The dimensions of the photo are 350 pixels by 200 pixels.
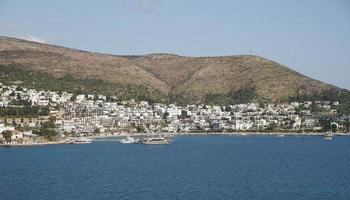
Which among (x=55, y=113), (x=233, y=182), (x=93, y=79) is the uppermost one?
(x=93, y=79)

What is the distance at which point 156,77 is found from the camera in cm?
14525

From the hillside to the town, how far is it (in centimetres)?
720

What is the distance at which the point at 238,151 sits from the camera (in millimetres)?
60594

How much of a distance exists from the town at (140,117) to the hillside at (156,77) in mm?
7201

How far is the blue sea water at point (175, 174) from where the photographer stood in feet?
106

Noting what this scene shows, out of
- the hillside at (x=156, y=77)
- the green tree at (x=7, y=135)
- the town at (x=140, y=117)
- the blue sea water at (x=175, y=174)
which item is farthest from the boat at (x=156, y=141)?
the hillside at (x=156, y=77)

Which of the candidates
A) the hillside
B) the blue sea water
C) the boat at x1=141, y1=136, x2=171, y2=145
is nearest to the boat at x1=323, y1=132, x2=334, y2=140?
the boat at x1=141, y1=136, x2=171, y2=145

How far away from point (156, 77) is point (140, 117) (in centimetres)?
4477

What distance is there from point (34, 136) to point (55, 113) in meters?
14.8

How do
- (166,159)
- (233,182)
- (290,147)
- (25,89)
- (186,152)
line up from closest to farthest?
(233,182)
(166,159)
(186,152)
(290,147)
(25,89)

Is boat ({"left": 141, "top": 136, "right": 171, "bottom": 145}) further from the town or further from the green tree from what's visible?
the green tree

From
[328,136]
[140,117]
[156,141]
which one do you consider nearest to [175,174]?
[156,141]

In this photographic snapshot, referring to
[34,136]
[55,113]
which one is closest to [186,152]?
[34,136]

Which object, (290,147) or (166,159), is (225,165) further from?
(290,147)
